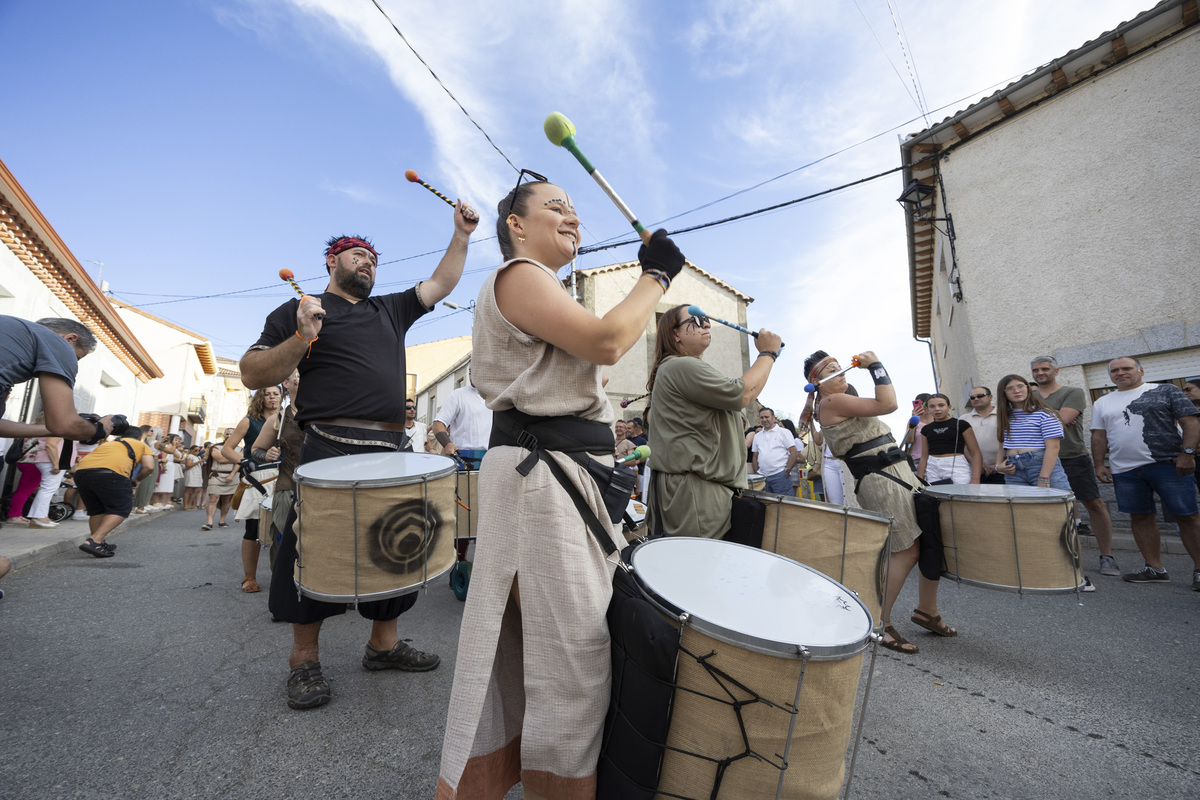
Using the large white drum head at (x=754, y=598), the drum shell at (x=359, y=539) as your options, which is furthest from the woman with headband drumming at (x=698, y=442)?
the drum shell at (x=359, y=539)

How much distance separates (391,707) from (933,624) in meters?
3.25

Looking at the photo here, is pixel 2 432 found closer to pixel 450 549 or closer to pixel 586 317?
pixel 450 549

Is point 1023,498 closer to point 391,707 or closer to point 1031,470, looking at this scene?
point 1031,470

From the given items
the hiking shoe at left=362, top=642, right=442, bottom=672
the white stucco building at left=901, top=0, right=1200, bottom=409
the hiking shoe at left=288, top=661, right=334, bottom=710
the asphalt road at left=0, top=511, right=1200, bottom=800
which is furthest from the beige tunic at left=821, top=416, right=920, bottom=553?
the white stucco building at left=901, top=0, right=1200, bottom=409

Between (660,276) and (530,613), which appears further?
(660,276)

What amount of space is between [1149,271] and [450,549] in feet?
33.4

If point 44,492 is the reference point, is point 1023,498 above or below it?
above

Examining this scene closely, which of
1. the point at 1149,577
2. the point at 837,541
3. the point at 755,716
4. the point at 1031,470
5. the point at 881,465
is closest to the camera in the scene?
the point at 755,716

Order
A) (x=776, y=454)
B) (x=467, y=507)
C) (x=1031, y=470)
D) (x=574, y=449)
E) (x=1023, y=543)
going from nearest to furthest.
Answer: (x=574, y=449), (x=1023, y=543), (x=467, y=507), (x=1031, y=470), (x=776, y=454)

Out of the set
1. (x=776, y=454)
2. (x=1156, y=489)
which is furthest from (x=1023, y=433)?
(x=776, y=454)

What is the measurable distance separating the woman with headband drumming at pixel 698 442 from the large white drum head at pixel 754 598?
89 centimetres

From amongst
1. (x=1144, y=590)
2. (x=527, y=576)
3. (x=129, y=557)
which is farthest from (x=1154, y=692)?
(x=129, y=557)

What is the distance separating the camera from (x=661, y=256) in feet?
4.76

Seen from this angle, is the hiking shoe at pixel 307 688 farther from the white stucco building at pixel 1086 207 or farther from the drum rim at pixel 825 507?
the white stucco building at pixel 1086 207
